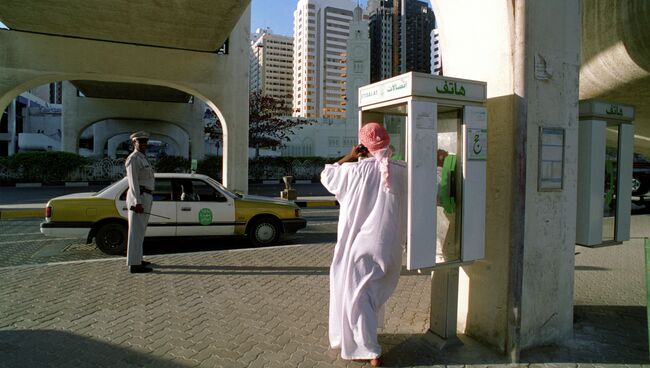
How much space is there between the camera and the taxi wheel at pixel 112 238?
7629 millimetres

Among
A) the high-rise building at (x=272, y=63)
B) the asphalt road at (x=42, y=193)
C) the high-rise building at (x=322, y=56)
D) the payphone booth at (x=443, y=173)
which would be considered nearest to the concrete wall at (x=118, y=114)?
the asphalt road at (x=42, y=193)

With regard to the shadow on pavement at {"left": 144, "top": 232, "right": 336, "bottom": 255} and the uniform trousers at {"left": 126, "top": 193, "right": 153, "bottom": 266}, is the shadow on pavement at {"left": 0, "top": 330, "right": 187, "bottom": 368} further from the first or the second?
the shadow on pavement at {"left": 144, "top": 232, "right": 336, "bottom": 255}

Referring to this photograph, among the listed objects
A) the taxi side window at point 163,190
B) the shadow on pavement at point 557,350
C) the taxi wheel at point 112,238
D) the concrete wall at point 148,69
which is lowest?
the shadow on pavement at point 557,350

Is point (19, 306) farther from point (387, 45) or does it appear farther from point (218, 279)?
point (387, 45)

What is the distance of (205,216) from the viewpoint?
821 cm

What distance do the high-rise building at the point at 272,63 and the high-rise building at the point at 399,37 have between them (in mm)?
35606

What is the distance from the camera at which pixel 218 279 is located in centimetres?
584

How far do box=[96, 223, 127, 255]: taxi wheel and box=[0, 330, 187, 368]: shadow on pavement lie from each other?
3.75 meters

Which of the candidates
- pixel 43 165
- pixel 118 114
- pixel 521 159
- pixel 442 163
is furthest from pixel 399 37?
pixel 521 159

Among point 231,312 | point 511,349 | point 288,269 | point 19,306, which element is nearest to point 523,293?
point 511,349

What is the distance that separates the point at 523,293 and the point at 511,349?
457 millimetres

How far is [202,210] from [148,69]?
834cm

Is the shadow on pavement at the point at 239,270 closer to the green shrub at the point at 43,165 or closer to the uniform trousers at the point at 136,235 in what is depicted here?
the uniform trousers at the point at 136,235

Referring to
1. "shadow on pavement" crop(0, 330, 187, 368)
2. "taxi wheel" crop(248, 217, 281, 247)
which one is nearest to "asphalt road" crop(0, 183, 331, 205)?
"taxi wheel" crop(248, 217, 281, 247)
